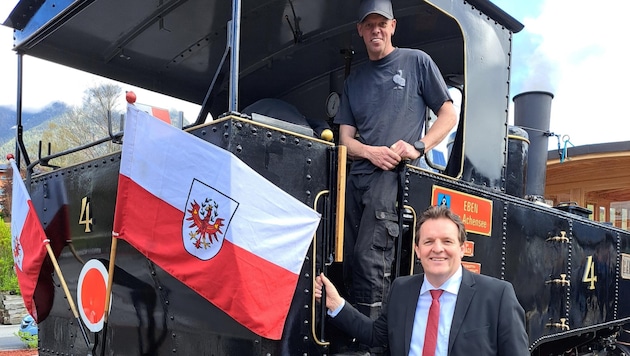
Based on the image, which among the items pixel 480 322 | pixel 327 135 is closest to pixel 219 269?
pixel 327 135

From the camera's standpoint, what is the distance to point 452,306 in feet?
5.67

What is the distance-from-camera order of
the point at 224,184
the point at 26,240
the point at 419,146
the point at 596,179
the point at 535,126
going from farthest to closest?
the point at 596,179
the point at 535,126
the point at 26,240
the point at 419,146
the point at 224,184

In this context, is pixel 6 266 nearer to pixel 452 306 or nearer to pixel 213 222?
pixel 213 222

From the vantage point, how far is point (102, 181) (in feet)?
9.12

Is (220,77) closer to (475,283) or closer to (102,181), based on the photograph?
(102,181)

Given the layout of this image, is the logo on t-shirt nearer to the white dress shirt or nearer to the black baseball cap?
the black baseball cap

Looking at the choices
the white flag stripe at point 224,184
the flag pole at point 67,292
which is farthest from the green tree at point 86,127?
the white flag stripe at point 224,184

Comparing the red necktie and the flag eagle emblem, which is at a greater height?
the flag eagle emblem

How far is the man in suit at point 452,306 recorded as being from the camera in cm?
164

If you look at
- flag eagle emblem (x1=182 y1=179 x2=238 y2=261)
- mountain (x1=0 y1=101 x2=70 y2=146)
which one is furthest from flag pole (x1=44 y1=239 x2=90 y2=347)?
flag eagle emblem (x1=182 y1=179 x2=238 y2=261)

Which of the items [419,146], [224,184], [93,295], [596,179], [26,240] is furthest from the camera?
[596,179]

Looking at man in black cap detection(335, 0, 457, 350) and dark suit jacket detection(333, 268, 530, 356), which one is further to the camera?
man in black cap detection(335, 0, 457, 350)

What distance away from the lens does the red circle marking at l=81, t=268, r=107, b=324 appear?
2.75 m

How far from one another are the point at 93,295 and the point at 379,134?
1623 mm
